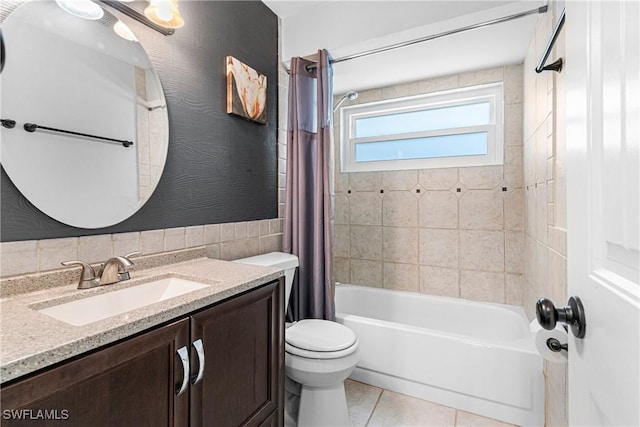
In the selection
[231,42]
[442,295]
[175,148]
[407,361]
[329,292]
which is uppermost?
[231,42]

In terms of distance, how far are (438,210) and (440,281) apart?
1.95 ft

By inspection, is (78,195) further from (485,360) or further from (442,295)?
(442,295)

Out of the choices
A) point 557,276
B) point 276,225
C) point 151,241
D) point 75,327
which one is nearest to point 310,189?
point 276,225

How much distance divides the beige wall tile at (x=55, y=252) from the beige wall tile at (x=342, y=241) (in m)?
2.17

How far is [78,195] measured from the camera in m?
1.06

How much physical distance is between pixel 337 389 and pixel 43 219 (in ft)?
4.64

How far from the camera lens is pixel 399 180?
8.74 feet

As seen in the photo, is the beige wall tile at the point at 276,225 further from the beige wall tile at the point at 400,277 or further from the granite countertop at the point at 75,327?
the beige wall tile at the point at 400,277

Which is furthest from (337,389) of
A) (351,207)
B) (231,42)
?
(231,42)

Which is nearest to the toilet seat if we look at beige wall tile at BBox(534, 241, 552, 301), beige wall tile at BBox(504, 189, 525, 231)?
beige wall tile at BBox(534, 241, 552, 301)

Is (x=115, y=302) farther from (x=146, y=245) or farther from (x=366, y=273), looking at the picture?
(x=366, y=273)

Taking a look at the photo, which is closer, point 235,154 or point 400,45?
point 235,154

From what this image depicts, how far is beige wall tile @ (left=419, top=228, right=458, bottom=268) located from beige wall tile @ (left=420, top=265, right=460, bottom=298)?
49 mm

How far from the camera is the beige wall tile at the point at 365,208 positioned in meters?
2.76
